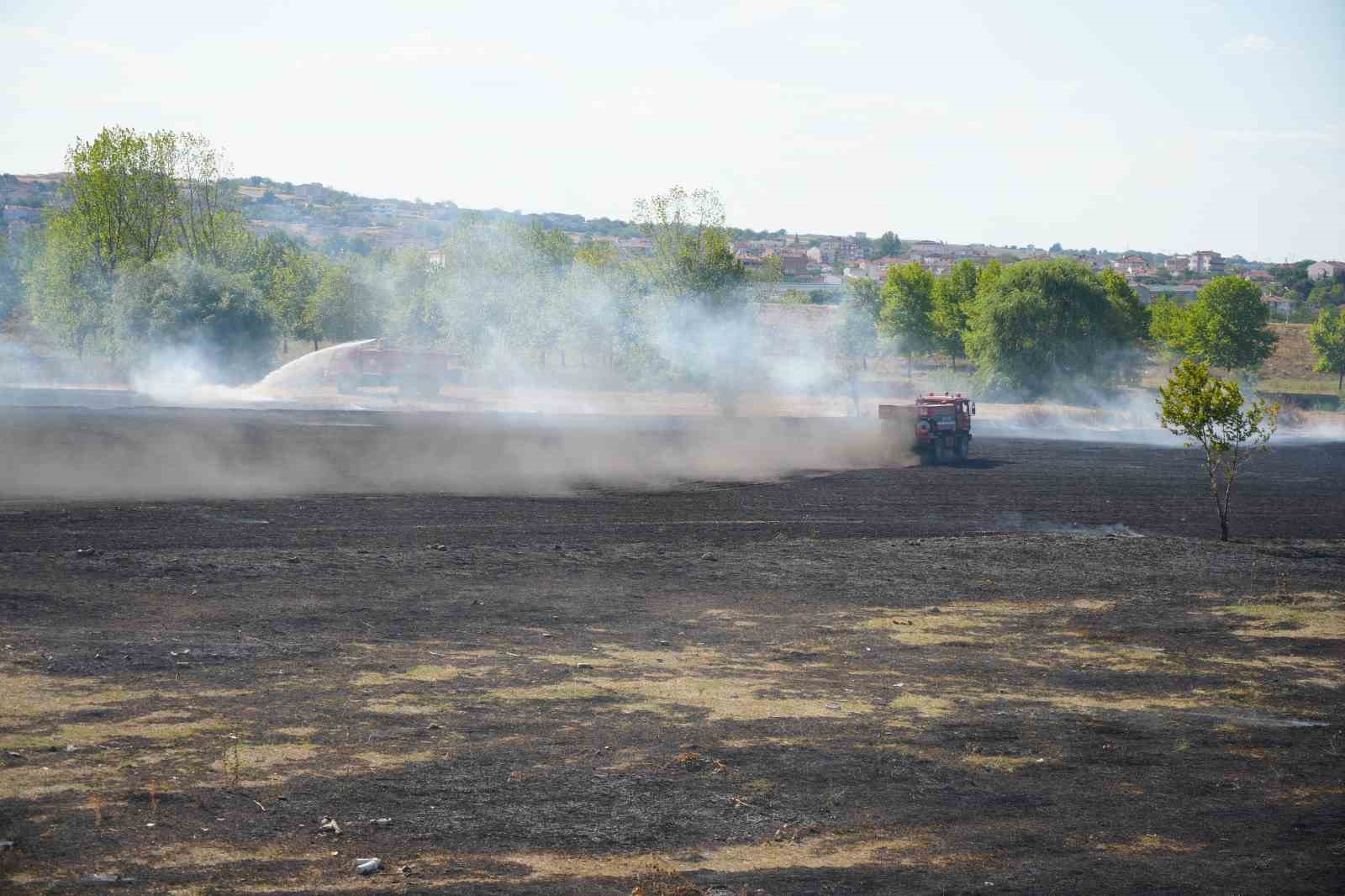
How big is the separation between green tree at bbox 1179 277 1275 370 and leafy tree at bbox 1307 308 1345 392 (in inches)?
268

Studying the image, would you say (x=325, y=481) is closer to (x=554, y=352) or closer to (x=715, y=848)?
(x=715, y=848)

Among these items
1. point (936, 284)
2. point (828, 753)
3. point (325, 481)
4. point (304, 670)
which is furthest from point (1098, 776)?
point (936, 284)

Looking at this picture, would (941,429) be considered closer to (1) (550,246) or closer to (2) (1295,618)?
(2) (1295,618)

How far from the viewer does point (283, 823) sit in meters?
11.9

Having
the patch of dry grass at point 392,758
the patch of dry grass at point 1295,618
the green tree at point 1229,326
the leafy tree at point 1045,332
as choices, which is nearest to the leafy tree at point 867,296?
the leafy tree at point 1045,332

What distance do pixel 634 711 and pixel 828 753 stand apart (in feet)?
9.35

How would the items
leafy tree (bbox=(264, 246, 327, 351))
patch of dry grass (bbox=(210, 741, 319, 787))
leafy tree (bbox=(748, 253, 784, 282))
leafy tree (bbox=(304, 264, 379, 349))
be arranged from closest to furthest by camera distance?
1. patch of dry grass (bbox=(210, 741, 319, 787))
2. leafy tree (bbox=(748, 253, 784, 282))
3. leafy tree (bbox=(264, 246, 327, 351))
4. leafy tree (bbox=(304, 264, 379, 349))

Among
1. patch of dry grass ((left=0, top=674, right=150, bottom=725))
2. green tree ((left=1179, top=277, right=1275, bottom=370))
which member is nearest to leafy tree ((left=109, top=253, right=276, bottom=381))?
patch of dry grass ((left=0, top=674, right=150, bottom=725))

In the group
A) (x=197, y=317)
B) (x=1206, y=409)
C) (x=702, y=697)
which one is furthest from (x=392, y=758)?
(x=197, y=317)

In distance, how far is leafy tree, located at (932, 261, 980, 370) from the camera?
365ft

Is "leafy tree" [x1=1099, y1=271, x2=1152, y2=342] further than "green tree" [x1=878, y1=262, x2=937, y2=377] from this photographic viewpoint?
No

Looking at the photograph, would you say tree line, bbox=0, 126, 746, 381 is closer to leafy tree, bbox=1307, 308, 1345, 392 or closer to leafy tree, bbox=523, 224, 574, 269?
leafy tree, bbox=523, 224, 574, 269

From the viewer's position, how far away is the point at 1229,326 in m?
108

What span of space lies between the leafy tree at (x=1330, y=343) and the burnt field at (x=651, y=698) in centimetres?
8560
